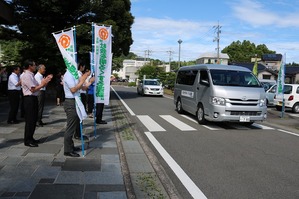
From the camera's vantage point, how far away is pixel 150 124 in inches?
435

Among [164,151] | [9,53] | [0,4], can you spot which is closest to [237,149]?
[164,151]

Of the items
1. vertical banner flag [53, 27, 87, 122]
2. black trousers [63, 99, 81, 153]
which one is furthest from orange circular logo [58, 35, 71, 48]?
black trousers [63, 99, 81, 153]

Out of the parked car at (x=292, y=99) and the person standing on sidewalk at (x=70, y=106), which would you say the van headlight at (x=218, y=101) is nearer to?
the person standing on sidewalk at (x=70, y=106)

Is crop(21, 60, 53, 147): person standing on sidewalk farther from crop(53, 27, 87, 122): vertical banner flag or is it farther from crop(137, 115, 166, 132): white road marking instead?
crop(137, 115, 166, 132): white road marking

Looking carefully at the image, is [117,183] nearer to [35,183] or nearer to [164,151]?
[35,183]

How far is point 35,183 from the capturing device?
14.6ft

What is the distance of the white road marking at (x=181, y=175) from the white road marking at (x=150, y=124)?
2.13 metres

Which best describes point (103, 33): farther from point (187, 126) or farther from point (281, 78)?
point (281, 78)

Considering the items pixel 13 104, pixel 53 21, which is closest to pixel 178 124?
pixel 13 104

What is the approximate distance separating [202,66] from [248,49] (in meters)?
78.0

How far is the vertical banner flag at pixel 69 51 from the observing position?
5.86 metres

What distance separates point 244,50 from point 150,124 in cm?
7996

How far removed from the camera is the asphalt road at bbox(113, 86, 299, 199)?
4.73 meters

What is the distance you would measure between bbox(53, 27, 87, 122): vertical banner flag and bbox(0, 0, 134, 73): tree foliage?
11.7m
